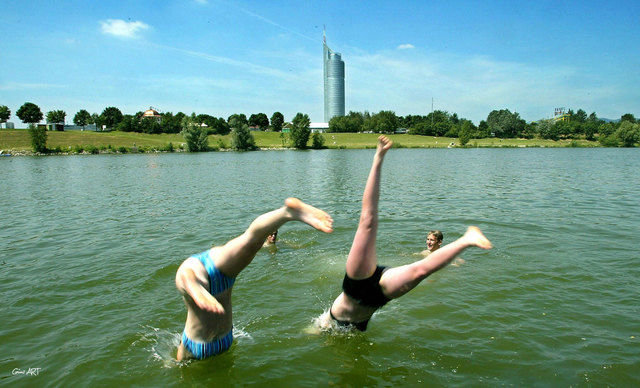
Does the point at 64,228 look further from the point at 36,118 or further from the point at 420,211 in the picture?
the point at 36,118

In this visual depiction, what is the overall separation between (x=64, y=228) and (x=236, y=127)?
303ft

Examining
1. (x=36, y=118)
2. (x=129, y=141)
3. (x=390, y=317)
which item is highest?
(x=36, y=118)

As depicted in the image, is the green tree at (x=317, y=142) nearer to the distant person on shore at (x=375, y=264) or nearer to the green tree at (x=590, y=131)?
the green tree at (x=590, y=131)

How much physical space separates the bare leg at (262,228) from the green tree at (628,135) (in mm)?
140610

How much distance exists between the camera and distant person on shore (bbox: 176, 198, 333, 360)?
156 inches

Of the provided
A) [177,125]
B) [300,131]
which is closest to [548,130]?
[300,131]

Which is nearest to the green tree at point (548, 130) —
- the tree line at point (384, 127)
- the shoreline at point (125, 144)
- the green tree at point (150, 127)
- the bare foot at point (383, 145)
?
the tree line at point (384, 127)

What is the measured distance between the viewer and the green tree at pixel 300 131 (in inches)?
4505

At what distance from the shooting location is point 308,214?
4.01m

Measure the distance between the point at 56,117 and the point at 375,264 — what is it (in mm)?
190037

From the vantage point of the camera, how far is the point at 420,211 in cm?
1967

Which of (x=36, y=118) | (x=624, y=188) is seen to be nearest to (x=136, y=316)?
(x=624, y=188)

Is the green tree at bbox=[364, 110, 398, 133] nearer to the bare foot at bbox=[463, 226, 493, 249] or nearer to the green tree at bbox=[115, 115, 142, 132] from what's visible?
the green tree at bbox=[115, 115, 142, 132]

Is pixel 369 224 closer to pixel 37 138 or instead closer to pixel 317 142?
pixel 37 138
